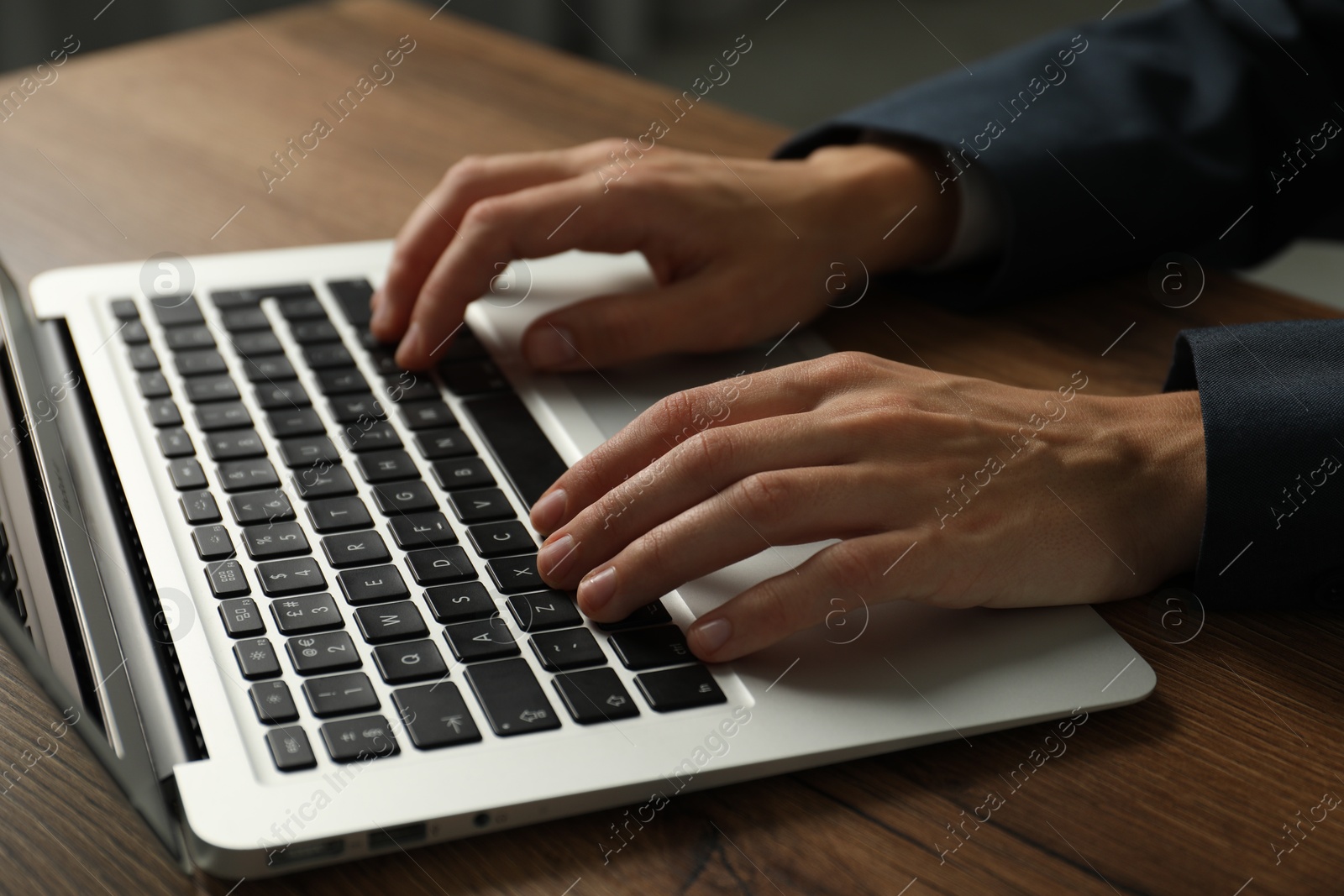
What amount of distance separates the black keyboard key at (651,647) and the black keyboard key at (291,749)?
0.48ft

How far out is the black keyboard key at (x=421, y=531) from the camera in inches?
24.2

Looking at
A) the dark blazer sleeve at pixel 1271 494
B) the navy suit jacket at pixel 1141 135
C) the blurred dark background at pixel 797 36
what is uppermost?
the navy suit jacket at pixel 1141 135

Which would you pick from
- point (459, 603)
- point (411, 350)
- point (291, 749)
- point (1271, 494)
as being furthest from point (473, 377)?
point (1271, 494)

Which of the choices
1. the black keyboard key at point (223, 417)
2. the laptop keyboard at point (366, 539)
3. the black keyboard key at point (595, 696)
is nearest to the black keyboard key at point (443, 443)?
the laptop keyboard at point (366, 539)

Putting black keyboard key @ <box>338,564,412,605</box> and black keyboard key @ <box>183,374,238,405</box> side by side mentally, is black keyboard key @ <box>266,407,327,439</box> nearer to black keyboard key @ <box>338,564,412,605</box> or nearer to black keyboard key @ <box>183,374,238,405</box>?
black keyboard key @ <box>183,374,238,405</box>

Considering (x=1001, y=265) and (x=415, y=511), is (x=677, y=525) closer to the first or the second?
(x=415, y=511)

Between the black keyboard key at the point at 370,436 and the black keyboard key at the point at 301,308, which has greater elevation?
the black keyboard key at the point at 370,436

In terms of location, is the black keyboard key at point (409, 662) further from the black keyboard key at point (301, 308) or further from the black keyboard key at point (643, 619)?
the black keyboard key at point (301, 308)

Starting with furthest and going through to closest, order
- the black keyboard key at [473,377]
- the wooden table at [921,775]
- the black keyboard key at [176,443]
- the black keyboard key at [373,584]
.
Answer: the black keyboard key at [473,377] → the black keyboard key at [176,443] → the black keyboard key at [373,584] → the wooden table at [921,775]

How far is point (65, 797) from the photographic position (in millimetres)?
494

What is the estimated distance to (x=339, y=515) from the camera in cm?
63

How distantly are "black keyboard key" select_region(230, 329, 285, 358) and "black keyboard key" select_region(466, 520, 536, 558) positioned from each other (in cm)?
25

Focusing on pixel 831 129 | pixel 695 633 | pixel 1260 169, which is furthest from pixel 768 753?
pixel 1260 169

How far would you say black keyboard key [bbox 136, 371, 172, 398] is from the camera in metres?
0.73
